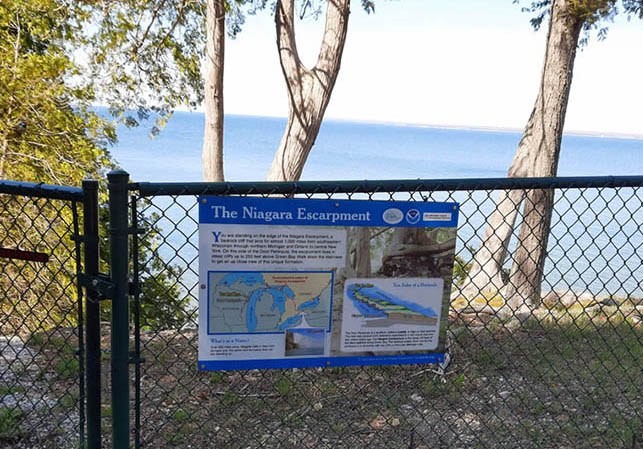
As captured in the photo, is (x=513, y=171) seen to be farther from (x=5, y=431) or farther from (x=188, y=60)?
(x=5, y=431)

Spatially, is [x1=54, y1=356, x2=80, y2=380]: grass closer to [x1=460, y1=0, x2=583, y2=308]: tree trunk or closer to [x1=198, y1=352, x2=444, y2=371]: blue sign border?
[x1=198, y1=352, x2=444, y2=371]: blue sign border

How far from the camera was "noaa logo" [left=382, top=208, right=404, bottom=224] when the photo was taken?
2436 millimetres

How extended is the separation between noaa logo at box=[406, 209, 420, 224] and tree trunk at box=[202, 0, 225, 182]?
514cm

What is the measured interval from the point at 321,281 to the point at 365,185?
1.43 feet

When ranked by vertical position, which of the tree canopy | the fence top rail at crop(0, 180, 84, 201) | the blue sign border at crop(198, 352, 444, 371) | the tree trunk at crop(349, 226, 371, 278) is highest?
the tree canopy

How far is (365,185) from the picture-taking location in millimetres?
2400

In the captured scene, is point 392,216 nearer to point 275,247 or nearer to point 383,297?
point 383,297

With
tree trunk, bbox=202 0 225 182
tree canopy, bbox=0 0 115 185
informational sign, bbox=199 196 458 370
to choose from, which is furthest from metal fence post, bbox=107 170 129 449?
tree canopy, bbox=0 0 115 185

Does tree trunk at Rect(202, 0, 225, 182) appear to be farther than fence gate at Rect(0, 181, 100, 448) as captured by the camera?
Yes

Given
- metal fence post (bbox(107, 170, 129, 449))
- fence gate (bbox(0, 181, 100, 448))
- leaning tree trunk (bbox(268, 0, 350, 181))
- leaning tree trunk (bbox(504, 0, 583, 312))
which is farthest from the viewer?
leaning tree trunk (bbox(504, 0, 583, 312))

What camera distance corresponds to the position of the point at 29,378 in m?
4.30

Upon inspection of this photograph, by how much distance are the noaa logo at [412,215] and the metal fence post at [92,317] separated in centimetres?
123

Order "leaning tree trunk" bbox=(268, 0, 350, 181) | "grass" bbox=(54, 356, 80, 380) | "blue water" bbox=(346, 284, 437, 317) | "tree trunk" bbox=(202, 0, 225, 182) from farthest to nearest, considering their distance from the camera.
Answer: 1. "tree trunk" bbox=(202, 0, 225, 182)
2. "leaning tree trunk" bbox=(268, 0, 350, 181)
3. "grass" bbox=(54, 356, 80, 380)
4. "blue water" bbox=(346, 284, 437, 317)

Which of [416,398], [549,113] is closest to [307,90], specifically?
[549,113]
